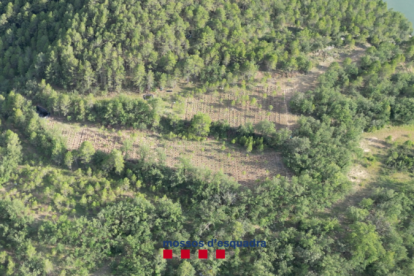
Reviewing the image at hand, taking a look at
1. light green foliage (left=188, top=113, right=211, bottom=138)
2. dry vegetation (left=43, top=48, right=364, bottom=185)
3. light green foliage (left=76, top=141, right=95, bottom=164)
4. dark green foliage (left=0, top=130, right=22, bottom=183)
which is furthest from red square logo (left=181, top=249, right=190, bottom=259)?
dark green foliage (left=0, top=130, right=22, bottom=183)

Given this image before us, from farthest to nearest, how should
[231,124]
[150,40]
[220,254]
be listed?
[150,40]
[231,124]
[220,254]

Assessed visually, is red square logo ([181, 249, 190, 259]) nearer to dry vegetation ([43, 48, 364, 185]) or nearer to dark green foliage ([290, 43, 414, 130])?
dry vegetation ([43, 48, 364, 185])

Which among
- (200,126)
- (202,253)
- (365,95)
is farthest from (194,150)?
(365,95)

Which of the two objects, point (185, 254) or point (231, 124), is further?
point (231, 124)

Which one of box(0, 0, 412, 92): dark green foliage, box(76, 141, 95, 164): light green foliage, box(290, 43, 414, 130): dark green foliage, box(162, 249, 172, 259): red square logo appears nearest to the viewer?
box(162, 249, 172, 259): red square logo

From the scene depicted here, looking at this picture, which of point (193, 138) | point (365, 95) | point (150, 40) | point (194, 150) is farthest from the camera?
point (365, 95)

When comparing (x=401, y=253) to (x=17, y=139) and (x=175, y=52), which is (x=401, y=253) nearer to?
(x=175, y=52)

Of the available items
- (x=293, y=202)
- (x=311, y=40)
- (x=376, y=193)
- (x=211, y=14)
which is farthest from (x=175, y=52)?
(x=376, y=193)

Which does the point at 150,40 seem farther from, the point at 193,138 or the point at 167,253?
the point at 167,253

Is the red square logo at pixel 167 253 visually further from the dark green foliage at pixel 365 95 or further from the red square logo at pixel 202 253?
the dark green foliage at pixel 365 95
